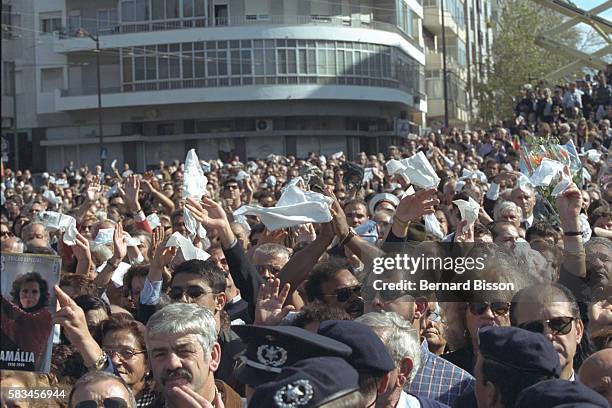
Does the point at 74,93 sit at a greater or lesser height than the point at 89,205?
greater

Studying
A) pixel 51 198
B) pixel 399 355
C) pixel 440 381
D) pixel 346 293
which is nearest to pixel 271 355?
pixel 399 355

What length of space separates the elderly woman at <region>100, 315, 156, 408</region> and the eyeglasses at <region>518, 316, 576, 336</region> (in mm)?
1727

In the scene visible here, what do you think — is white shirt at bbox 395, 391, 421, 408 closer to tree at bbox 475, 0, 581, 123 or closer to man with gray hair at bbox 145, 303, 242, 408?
man with gray hair at bbox 145, 303, 242, 408

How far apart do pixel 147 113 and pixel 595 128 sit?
34628 mm

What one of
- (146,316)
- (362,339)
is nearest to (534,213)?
(146,316)

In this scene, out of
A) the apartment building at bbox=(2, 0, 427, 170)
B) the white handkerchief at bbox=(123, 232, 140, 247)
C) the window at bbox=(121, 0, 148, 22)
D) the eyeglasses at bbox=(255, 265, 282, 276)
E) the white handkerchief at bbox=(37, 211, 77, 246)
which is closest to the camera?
the eyeglasses at bbox=(255, 265, 282, 276)

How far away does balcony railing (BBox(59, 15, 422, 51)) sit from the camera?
161 feet

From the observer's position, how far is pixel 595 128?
66.0ft

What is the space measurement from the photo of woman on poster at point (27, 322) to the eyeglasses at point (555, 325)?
1.99 m

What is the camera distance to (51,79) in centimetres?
5400

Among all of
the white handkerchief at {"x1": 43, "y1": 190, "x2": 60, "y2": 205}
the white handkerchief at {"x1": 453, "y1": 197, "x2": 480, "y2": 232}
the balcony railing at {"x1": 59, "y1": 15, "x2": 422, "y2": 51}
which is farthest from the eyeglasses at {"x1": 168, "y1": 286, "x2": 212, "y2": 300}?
the balcony railing at {"x1": 59, "y1": 15, "x2": 422, "y2": 51}

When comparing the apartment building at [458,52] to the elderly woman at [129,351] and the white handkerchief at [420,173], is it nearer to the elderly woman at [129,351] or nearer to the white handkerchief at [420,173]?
the white handkerchief at [420,173]

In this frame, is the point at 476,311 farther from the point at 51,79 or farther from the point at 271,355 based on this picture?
the point at 51,79

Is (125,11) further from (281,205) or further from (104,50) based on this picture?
(281,205)
